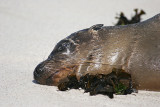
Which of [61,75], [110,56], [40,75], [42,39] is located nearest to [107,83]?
[110,56]

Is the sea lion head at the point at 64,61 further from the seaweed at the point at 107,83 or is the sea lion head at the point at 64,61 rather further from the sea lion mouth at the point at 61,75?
the seaweed at the point at 107,83

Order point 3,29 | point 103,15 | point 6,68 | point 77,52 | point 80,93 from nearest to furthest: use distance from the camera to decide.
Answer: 1. point 80,93
2. point 77,52
3. point 6,68
4. point 3,29
5. point 103,15

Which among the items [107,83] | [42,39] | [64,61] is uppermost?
[42,39]

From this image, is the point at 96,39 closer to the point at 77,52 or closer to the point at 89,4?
the point at 77,52

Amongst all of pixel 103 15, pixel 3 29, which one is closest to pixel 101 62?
pixel 3 29

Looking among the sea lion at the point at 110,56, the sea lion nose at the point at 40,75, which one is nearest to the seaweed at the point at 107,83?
the sea lion at the point at 110,56

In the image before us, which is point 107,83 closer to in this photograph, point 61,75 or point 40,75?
point 61,75

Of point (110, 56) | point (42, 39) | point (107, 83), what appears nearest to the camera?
point (107, 83)
